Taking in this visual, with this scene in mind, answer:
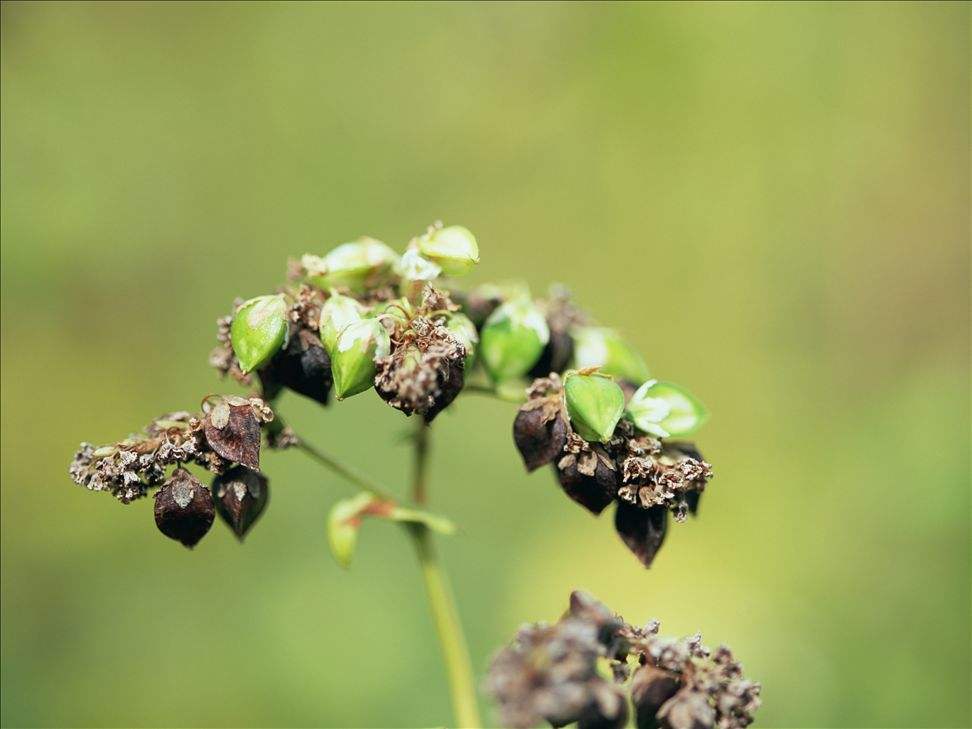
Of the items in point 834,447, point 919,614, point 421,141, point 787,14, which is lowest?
point 919,614

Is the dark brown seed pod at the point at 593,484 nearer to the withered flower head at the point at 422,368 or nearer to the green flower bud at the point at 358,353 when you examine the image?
the withered flower head at the point at 422,368

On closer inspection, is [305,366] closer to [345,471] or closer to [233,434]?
[233,434]

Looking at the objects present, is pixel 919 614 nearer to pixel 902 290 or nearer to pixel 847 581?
pixel 847 581

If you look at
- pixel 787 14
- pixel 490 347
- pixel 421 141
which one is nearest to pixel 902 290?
pixel 787 14

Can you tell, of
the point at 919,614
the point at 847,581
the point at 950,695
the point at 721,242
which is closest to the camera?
the point at 950,695

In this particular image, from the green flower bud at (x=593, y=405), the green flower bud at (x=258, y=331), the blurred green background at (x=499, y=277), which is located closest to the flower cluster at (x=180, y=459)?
the green flower bud at (x=258, y=331)

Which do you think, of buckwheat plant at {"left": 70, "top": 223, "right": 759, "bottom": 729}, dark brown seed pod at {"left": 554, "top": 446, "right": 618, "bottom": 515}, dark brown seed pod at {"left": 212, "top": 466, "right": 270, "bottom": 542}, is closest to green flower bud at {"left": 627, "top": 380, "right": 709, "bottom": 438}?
buckwheat plant at {"left": 70, "top": 223, "right": 759, "bottom": 729}

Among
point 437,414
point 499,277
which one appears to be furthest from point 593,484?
point 499,277
